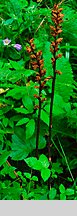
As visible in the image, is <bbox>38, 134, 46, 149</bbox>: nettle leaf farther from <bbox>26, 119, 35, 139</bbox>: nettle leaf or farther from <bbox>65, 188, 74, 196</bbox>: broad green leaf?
<bbox>65, 188, 74, 196</bbox>: broad green leaf

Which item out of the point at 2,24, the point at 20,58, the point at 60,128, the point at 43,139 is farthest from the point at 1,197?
the point at 2,24

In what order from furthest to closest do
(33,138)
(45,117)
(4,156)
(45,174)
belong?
(33,138) < (45,117) < (4,156) < (45,174)

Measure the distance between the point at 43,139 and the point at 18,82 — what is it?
15.7 inches

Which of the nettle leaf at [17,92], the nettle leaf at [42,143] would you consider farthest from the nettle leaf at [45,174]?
the nettle leaf at [17,92]

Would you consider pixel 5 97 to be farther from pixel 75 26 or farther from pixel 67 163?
pixel 75 26

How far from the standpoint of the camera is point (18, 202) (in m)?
1.46

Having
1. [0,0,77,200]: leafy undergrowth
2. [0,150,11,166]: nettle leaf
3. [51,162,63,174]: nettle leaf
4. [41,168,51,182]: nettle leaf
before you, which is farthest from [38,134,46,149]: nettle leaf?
[41,168,51,182]: nettle leaf

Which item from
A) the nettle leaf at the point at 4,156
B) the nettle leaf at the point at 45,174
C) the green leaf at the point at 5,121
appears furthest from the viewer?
the green leaf at the point at 5,121

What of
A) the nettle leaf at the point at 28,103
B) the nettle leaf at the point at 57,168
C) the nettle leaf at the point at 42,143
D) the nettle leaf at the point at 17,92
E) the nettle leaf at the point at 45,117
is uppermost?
the nettle leaf at the point at 17,92

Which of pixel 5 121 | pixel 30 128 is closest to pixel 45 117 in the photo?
pixel 30 128

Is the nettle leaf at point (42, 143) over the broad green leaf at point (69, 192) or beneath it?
over

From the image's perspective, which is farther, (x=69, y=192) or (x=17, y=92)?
(x=17, y=92)

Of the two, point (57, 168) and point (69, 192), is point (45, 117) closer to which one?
point (57, 168)

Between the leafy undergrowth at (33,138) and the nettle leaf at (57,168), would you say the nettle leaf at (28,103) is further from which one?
the nettle leaf at (57,168)
